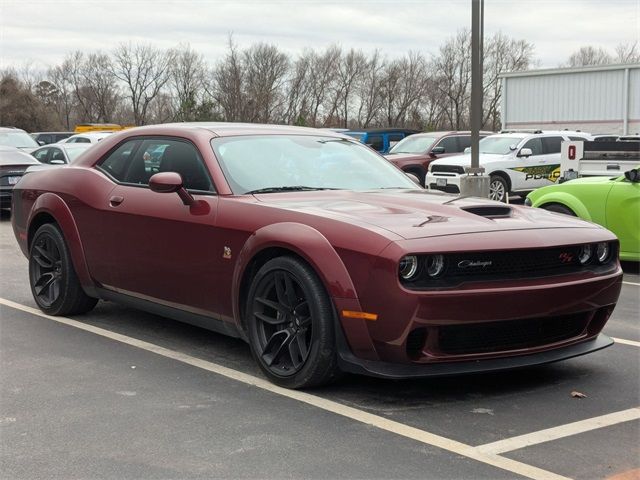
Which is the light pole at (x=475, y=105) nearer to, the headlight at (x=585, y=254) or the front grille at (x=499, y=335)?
the headlight at (x=585, y=254)

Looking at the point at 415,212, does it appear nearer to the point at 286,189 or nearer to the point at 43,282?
the point at 286,189

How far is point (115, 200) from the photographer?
233 inches

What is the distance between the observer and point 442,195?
554 centimetres

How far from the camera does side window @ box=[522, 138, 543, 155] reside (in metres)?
19.7

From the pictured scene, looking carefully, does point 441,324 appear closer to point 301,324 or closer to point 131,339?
→ point 301,324

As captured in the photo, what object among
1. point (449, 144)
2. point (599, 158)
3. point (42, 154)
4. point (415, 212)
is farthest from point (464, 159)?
point (415, 212)

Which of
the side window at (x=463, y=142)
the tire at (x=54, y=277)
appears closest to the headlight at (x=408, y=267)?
the tire at (x=54, y=277)

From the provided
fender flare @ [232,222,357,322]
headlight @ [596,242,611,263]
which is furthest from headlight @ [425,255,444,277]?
headlight @ [596,242,611,263]

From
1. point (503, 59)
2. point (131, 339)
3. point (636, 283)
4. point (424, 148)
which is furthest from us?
point (503, 59)

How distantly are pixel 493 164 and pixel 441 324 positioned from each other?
1518 cm

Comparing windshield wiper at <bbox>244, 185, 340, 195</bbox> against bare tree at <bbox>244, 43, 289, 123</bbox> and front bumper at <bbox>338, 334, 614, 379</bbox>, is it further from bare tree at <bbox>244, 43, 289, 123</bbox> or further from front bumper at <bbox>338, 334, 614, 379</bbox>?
bare tree at <bbox>244, 43, 289, 123</bbox>

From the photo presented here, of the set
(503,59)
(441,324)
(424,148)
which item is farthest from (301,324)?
(503,59)

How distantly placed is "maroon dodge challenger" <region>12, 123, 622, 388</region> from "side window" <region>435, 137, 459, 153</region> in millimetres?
15540

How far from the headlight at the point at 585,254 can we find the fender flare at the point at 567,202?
4.89 meters
